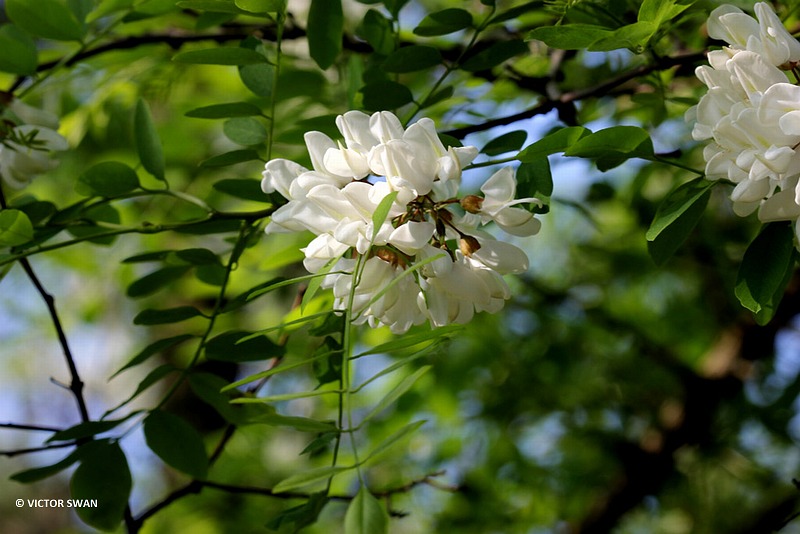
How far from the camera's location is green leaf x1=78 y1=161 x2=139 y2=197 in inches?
24.8

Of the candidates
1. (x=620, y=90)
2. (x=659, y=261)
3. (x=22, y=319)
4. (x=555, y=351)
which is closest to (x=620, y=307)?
(x=555, y=351)

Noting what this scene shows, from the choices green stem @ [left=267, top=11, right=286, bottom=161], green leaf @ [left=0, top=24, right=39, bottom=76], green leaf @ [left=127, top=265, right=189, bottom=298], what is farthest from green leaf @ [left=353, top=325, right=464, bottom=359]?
green leaf @ [left=0, top=24, right=39, bottom=76]

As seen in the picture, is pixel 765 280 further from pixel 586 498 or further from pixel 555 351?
pixel 586 498

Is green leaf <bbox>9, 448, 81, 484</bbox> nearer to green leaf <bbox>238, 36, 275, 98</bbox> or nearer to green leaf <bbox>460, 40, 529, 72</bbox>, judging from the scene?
green leaf <bbox>238, 36, 275, 98</bbox>

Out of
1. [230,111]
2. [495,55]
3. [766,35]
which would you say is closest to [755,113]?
[766,35]

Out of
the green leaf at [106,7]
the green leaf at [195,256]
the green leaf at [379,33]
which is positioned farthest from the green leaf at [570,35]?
the green leaf at [106,7]

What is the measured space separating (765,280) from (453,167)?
194 millimetres

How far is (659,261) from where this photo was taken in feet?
1.66

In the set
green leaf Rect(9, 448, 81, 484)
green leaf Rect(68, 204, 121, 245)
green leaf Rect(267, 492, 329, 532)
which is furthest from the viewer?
green leaf Rect(68, 204, 121, 245)

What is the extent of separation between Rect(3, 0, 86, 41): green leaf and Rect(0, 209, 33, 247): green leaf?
0.23 m

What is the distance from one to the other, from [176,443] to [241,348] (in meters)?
0.09

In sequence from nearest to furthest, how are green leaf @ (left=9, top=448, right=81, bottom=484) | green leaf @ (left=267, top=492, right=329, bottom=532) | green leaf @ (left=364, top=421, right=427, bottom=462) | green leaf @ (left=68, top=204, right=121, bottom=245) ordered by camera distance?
1. green leaf @ (left=364, top=421, right=427, bottom=462)
2. green leaf @ (left=267, top=492, right=329, bottom=532)
3. green leaf @ (left=9, top=448, right=81, bottom=484)
4. green leaf @ (left=68, top=204, right=121, bottom=245)

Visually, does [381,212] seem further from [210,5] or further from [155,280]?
[155,280]

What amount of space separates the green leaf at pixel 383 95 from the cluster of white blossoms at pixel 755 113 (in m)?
0.22
